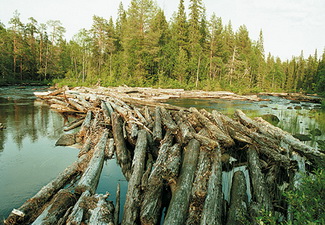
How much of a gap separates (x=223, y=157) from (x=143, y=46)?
103 feet

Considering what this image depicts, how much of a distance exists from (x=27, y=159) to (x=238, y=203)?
5.79 metres

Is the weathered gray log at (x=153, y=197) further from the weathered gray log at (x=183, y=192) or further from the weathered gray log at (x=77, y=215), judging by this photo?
the weathered gray log at (x=77, y=215)

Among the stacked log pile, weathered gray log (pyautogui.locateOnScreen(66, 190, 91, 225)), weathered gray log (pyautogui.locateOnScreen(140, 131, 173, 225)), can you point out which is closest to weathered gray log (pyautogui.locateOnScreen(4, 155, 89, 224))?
the stacked log pile

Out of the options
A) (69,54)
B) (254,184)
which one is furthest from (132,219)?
(69,54)

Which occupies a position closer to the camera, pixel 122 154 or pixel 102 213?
pixel 102 213

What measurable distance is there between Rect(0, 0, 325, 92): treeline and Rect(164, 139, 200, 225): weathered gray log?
30.0m

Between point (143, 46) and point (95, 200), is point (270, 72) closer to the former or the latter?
point (143, 46)

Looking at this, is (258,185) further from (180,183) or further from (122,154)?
(122,154)

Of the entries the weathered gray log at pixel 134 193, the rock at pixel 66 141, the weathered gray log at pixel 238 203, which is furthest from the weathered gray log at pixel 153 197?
the rock at pixel 66 141

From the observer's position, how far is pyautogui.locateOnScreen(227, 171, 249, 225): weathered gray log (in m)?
2.69

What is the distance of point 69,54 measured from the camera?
5344cm

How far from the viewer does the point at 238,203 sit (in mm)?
3055

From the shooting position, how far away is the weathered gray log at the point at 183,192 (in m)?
2.66

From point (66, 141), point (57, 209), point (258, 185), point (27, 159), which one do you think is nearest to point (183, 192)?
point (258, 185)
